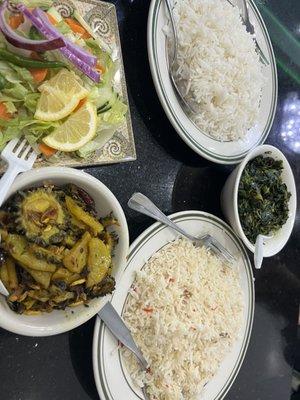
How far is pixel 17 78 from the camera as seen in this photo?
118 cm

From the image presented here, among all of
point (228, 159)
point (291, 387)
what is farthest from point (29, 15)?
point (291, 387)

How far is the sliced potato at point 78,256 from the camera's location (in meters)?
1.14

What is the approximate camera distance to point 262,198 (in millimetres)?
1767

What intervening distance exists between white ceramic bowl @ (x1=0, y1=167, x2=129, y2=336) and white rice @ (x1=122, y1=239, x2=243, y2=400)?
0.72 feet

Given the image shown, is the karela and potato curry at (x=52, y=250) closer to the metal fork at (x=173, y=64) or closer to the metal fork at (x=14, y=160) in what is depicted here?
the metal fork at (x=14, y=160)

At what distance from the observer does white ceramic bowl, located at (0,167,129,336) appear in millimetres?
1103

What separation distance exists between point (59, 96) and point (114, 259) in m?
0.43

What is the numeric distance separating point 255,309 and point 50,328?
106 centimetres

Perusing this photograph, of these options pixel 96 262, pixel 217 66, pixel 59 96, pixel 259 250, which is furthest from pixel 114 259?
pixel 217 66

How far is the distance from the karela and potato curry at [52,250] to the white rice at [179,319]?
0.25 metres

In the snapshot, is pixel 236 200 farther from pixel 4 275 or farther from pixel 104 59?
pixel 4 275

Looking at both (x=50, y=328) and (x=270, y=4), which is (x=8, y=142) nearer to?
(x=50, y=328)

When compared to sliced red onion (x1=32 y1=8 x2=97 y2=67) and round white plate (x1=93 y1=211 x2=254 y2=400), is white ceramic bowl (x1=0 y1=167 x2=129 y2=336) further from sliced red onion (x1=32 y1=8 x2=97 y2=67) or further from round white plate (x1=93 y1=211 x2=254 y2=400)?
sliced red onion (x1=32 y1=8 x2=97 y2=67)

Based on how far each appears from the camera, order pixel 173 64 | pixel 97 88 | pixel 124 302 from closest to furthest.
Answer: pixel 97 88 → pixel 124 302 → pixel 173 64
